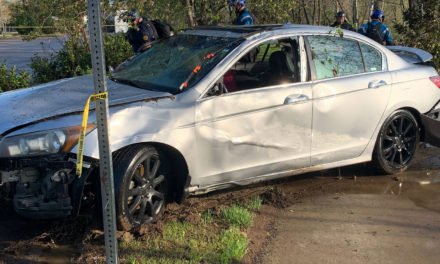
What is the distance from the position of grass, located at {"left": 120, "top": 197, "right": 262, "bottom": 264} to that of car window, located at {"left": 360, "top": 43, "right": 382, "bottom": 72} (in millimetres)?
2186

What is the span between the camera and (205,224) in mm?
4336

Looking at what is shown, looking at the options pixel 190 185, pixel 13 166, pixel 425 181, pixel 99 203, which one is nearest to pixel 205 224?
pixel 190 185

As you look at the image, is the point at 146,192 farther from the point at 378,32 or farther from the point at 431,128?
the point at 378,32

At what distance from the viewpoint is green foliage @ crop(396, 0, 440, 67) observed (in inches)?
387

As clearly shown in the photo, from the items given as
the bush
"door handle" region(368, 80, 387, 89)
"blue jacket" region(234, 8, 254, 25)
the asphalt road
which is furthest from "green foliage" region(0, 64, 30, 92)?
"door handle" region(368, 80, 387, 89)

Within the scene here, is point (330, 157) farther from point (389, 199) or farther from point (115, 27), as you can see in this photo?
point (115, 27)

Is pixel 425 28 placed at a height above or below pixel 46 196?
above

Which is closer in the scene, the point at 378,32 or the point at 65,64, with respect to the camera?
the point at 378,32

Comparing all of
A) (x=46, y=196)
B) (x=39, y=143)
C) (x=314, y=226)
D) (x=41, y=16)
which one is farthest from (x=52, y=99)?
(x=41, y=16)

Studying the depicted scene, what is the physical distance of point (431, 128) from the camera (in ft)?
20.0

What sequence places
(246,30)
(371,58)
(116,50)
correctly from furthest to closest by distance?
(116,50), (371,58), (246,30)

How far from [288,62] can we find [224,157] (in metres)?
1.23

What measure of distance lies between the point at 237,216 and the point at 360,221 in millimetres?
1106

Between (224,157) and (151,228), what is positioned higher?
(224,157)
